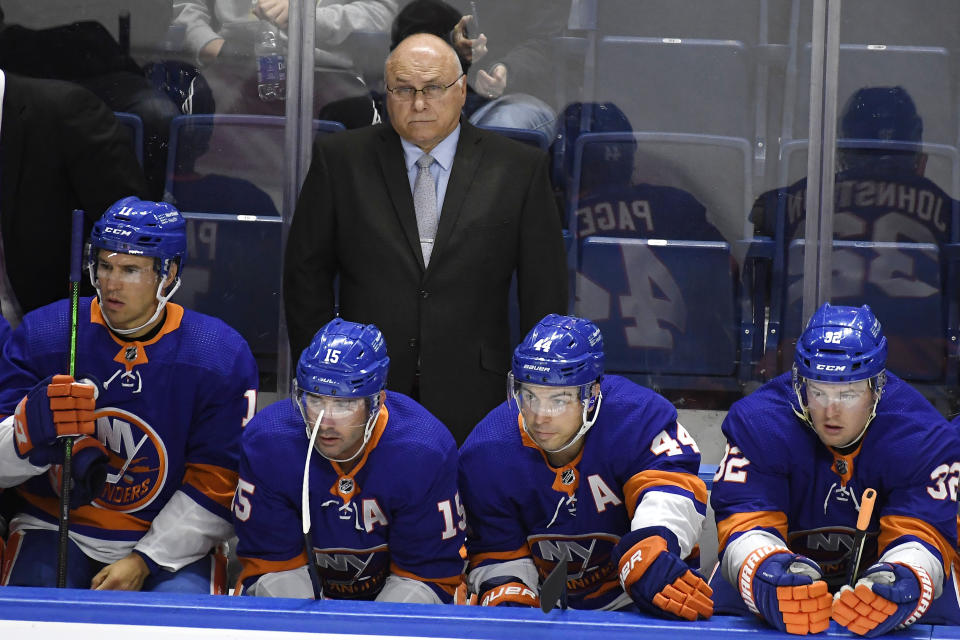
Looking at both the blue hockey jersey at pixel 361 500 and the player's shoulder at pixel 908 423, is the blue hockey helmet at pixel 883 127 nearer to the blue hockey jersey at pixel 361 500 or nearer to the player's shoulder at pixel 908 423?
the player's shoulder at pixel 908 423

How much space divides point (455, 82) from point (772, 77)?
3.44ft

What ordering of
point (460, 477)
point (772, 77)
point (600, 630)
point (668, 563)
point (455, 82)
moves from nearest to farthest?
1. point (600, 630)
2. point (668, 563)
3. point (460, 477)
4. point (455, 82)
5. point (772, 77)

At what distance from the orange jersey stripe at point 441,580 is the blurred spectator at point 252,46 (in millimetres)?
1499

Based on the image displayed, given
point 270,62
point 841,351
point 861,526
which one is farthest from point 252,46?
point 861,526

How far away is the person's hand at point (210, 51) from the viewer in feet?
12.6

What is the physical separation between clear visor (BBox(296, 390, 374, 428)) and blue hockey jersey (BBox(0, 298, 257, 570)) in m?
0.38

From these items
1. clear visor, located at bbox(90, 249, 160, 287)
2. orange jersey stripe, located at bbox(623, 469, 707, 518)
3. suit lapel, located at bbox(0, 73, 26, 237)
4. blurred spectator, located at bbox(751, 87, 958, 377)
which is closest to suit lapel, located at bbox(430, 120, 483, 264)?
clear visor, located at bbox(90, 249, 160, 287)

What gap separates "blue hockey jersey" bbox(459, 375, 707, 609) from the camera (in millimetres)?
2959

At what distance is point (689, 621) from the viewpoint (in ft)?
7.82

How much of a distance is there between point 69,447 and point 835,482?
1.79 meters

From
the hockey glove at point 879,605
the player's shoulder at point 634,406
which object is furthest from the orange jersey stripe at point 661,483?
the hockey glove at point 879,605

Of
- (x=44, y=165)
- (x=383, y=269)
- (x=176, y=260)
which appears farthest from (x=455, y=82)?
(x=44, y=165)

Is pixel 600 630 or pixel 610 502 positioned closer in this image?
pixel 600 630

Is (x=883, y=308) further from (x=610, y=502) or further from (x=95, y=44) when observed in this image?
(x=95, y=44)
